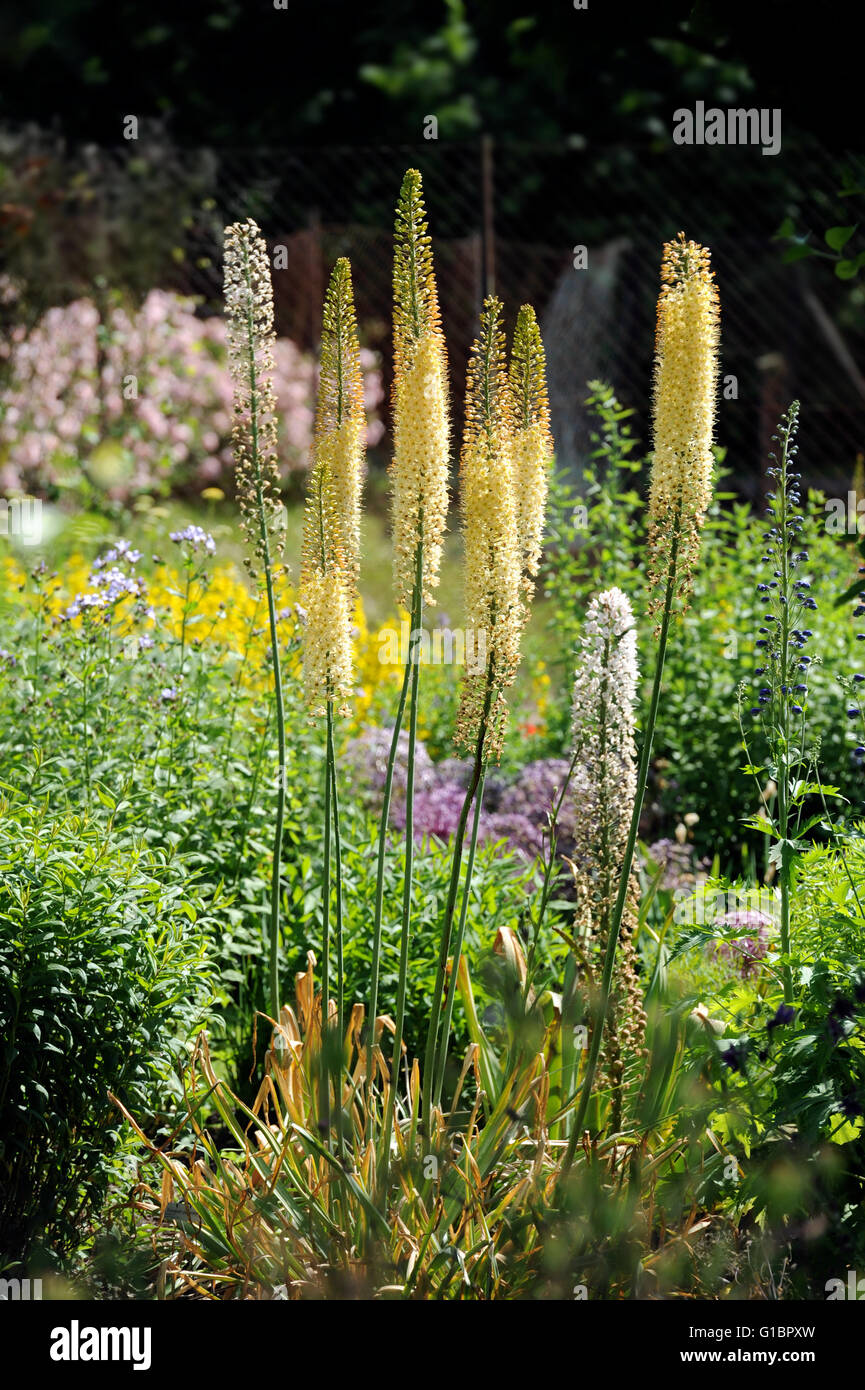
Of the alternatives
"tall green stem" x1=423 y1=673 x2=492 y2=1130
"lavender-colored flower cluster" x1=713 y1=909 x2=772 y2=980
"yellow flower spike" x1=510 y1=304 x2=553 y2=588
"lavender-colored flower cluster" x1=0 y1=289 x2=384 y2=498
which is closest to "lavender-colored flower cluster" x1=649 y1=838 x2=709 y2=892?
"lavender-colored flower cluster" x1=713 y1=909 x2=772 y2=980

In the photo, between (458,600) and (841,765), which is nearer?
(841,765)

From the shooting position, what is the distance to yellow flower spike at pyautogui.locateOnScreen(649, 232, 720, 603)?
251cm

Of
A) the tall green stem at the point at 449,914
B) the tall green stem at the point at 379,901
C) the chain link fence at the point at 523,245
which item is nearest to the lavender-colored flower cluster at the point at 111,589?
the tall green stem at the point at 379,901

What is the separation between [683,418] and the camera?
8.25 ft

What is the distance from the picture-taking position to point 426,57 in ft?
45.9

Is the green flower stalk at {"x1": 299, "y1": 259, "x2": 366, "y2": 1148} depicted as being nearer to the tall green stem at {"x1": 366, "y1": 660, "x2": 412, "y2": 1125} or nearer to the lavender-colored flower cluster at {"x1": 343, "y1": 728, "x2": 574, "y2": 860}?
the tall green stem at {"x1": 366, "y1": 660, "x2": 412, "y2": 1125}

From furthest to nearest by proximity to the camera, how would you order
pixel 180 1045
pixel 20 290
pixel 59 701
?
pixel 20 290, pixel 59 701, pixel 180 1045

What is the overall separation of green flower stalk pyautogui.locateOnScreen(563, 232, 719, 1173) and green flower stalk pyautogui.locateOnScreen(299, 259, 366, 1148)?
61cm

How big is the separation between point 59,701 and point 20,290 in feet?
25.2

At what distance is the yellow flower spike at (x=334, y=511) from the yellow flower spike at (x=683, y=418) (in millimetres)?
646

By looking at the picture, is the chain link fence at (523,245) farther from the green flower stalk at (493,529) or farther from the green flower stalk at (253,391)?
the green flower stalk at (493,529)

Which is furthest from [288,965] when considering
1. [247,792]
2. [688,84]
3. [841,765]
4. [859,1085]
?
[688,84]

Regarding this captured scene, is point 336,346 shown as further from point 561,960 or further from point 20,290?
point 20,290
